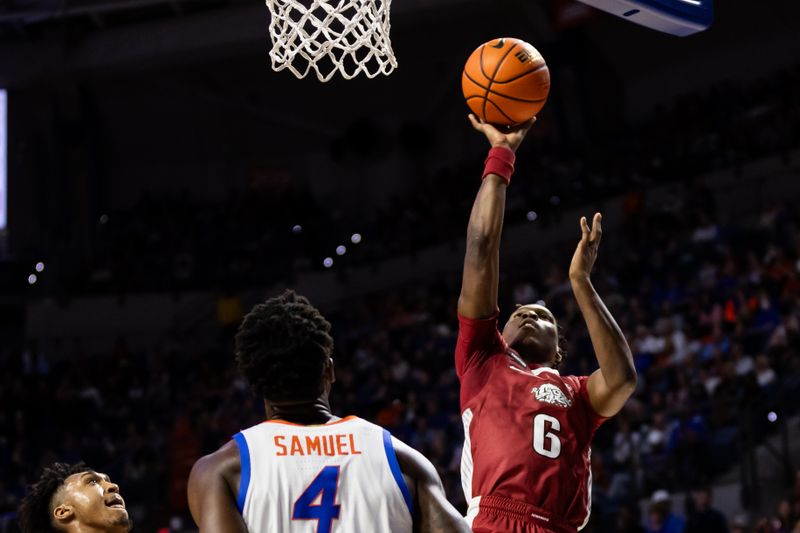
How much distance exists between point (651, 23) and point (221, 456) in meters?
3.28

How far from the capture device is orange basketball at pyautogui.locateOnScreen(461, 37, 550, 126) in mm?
4102

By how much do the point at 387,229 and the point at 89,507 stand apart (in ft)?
52.2

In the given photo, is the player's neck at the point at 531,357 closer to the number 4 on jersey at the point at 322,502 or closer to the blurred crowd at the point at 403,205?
the number 4 on jersey at the point at 322,502

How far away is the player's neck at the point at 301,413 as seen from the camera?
3.02m

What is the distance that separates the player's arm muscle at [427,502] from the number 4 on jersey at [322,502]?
188 millimetres

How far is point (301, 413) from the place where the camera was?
3027 millimetres

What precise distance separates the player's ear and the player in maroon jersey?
1.33 m

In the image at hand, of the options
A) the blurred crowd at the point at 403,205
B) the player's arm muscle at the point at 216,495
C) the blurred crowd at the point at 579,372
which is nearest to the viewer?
the player's arm muscle at the point at 216,495

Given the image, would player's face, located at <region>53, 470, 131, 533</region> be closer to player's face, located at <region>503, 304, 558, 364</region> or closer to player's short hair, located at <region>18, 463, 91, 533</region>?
player's short hair, located at <region>18, 463, 91, 533</region>

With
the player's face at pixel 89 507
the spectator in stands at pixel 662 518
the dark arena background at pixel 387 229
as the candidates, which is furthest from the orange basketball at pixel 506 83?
the spectator in stands at pixel 662 518

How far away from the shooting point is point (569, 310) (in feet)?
43.2

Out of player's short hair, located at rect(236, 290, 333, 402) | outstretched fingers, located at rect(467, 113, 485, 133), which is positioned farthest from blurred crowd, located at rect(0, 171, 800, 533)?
player's short hair, located at rect(236, 290, 333, 402)

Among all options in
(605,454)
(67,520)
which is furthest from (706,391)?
(67,520)

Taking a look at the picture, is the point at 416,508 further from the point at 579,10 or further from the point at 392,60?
the point at 579,10
